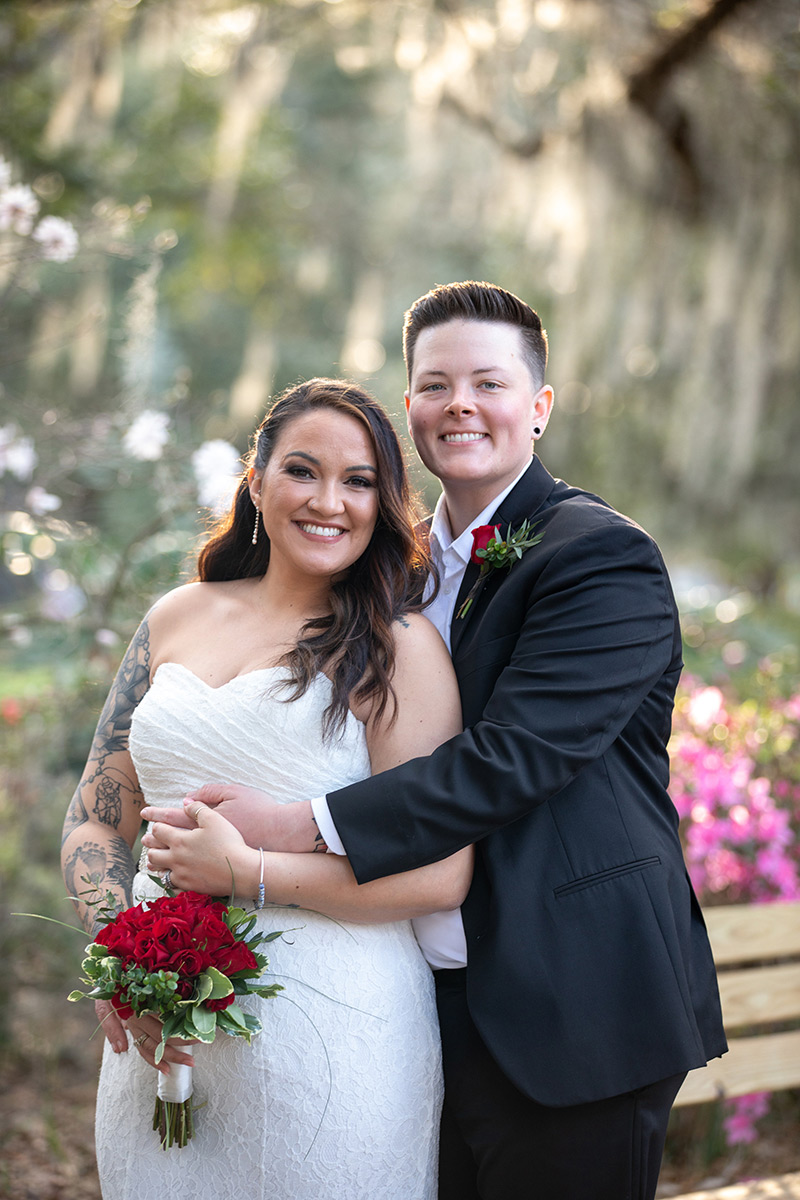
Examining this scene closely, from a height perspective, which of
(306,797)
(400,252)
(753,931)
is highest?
(400,252)

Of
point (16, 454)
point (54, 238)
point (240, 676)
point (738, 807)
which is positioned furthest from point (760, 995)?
point (54, 238)

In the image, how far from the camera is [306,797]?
7.14 feet

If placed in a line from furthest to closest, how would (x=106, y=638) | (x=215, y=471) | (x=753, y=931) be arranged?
(x=106, y=638) < (x=215, y=471) < (x=753, y=931)

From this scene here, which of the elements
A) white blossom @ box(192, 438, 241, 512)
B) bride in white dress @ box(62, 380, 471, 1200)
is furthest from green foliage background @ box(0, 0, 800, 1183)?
bride in white dress @ box(62, 380, 471, 1200)

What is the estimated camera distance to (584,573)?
7.05ft

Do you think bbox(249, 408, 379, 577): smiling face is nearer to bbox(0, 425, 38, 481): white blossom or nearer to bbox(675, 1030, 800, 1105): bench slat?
bbox(0, 425, 38, 481): white blossom

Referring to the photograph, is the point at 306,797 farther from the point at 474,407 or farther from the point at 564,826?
the point at 474,407

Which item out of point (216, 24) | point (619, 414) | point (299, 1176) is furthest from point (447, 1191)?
point (619, 414)

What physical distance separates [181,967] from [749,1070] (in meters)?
2.54

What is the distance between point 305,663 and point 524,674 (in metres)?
0.49

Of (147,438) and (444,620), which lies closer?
(444,620)

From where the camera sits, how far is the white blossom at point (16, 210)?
163 inches

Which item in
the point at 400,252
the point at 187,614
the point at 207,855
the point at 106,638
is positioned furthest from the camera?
the point at 400,252

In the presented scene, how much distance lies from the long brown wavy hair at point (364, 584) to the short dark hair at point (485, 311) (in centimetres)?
32
